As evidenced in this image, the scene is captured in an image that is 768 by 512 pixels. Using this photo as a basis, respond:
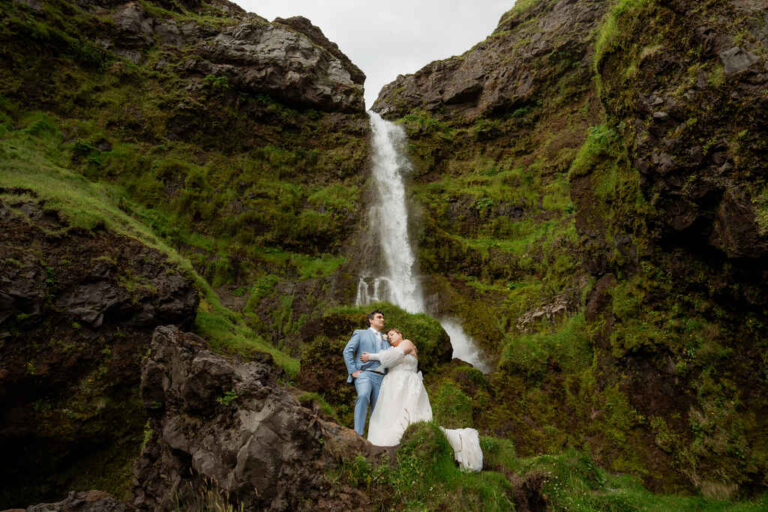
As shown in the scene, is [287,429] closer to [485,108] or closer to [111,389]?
[111,389]

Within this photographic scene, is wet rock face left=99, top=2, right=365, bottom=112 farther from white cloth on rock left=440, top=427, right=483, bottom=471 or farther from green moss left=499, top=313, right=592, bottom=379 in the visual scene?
white cloth on rock left=440, top=427, right=483, bottom=471

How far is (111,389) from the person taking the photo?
774cm

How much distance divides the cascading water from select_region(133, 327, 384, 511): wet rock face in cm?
1042

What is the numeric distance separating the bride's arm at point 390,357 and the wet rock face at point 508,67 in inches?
1025

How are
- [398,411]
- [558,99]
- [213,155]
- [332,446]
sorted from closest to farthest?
[332,446] → [398,411] → [213,155] → [558,99]

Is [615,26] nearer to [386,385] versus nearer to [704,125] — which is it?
[704,125]

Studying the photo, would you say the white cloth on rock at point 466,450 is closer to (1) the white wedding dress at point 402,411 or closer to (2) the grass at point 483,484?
(1) the white wedding dress at point 402,411

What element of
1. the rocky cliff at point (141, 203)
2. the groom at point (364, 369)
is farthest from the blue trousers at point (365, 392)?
the rocky cliff at point (141, 203)

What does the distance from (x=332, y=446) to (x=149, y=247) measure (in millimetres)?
9018

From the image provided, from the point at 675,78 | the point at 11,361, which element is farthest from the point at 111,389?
the point at 675,78

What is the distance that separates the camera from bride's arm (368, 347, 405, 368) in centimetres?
521

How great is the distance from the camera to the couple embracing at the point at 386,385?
4.80m

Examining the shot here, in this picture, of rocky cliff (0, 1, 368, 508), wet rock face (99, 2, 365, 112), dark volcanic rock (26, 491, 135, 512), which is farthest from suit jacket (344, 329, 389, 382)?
wet rock face (99, 2, 365, 112)

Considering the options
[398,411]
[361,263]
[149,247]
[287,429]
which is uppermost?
[149,247]
